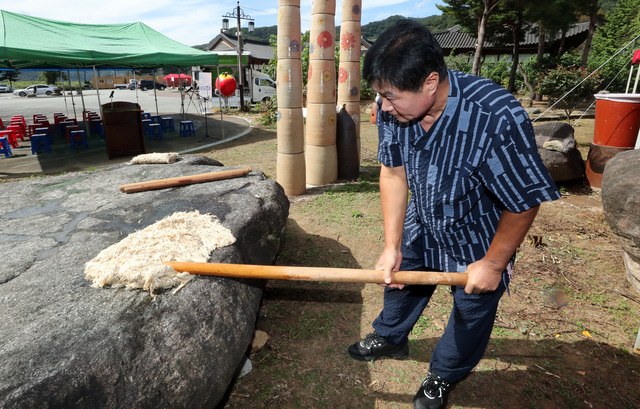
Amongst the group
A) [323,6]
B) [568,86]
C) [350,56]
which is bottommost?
[568,86]

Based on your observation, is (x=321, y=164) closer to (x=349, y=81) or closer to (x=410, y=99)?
(x=349, y=81)

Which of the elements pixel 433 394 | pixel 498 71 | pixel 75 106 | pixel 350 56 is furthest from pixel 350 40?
pixel 75 106

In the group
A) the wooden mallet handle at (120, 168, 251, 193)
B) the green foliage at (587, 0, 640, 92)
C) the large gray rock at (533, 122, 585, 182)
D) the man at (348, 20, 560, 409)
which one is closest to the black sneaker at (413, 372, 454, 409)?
the man at (348, 20, 560, 409)

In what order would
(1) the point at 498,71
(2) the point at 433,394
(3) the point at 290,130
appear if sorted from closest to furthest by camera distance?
(2) the point at 433,394 → (3) the point at 290,130 → (1) the point at 498,71

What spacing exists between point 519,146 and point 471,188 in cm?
29

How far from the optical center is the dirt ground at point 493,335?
7.60 feet

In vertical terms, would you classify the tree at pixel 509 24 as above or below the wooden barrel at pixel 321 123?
above

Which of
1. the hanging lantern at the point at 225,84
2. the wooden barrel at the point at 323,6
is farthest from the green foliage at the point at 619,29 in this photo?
the wooden barrel at the point at 323,6

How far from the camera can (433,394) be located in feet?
7.12

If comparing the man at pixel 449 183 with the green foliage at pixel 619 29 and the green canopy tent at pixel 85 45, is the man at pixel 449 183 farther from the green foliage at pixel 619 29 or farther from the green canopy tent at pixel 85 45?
the green foliage at pixel 619 29

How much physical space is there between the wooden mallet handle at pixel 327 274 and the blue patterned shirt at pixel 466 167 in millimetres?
191

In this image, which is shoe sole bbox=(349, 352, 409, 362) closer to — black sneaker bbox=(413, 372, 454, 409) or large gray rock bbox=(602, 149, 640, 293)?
black sneaker bbox=(413, 372, 454, 409)

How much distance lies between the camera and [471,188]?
1.64 meters

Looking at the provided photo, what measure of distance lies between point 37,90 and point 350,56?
36.7m
